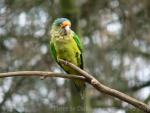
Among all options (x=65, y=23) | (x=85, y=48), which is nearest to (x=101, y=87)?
(x=65, y=23)

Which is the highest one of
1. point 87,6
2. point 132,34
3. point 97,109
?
point 87,6

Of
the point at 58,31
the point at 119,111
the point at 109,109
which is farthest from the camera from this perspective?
the point at 109,109

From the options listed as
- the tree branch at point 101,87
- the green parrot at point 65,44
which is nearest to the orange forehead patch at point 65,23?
the green parrot at point 65,44

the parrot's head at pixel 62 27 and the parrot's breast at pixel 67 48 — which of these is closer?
the parrot's head at pixel 62 27

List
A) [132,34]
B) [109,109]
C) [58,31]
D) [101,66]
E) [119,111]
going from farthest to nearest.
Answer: [101,66]
[132,34]
[109,109]
[119,111]
[58,31]

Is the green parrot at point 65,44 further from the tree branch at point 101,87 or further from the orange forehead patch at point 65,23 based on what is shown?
the tree branch at point 101,87

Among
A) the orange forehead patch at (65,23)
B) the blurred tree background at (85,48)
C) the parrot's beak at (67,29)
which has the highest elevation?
the orange forehead patch at (65,23)

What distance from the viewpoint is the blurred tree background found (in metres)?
6.63

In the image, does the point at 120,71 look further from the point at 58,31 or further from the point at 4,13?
the point at 58,31

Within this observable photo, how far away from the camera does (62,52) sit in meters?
4.61

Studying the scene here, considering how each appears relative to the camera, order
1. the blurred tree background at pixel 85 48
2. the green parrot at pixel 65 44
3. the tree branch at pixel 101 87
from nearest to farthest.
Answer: the tree branch at pixel 101 87 < the green parrot at pixel 65 44 < the blurred tree background at pixel 85 48

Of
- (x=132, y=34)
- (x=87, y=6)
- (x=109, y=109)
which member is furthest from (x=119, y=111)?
(x=87, y=6)

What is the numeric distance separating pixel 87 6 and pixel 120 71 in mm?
1177

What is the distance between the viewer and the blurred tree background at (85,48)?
6633 millimetres
